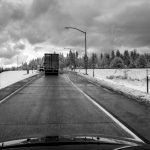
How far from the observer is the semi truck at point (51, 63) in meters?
51.1

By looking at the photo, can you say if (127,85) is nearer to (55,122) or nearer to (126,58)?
(55,122)

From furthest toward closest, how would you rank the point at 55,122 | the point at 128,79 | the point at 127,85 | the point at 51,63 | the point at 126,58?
the point at 126,58 → the point at 51,63 → the point at 128,79 → the point at 127,85 → the point at 55,122

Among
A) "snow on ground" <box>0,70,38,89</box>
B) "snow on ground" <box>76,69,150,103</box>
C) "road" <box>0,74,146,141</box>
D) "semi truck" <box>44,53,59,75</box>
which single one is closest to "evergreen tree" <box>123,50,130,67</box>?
"snow on ground" <box>0,70,38,89</box>

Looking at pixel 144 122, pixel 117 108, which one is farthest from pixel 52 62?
pixel 144 122

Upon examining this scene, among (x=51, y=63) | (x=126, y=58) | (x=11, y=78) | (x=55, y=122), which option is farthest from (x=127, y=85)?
(x=126, y=58)

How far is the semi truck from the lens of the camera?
2010 inches

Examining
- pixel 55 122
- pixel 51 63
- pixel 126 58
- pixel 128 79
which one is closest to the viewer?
pixel 55 122

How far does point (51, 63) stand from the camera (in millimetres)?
51219

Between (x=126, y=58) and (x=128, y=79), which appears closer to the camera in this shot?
(x=128, y=79)

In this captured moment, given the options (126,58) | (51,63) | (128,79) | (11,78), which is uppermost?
(126,58)

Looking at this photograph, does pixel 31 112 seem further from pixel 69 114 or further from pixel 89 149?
pixel 89 149

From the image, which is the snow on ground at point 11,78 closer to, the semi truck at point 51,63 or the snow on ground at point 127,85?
the semi truck at point 51,63

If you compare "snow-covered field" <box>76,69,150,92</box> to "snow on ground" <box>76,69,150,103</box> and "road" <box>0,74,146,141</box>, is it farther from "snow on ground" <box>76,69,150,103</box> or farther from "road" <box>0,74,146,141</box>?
"road" <box>0,74,146,141</box>

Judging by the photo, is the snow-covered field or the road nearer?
the road
